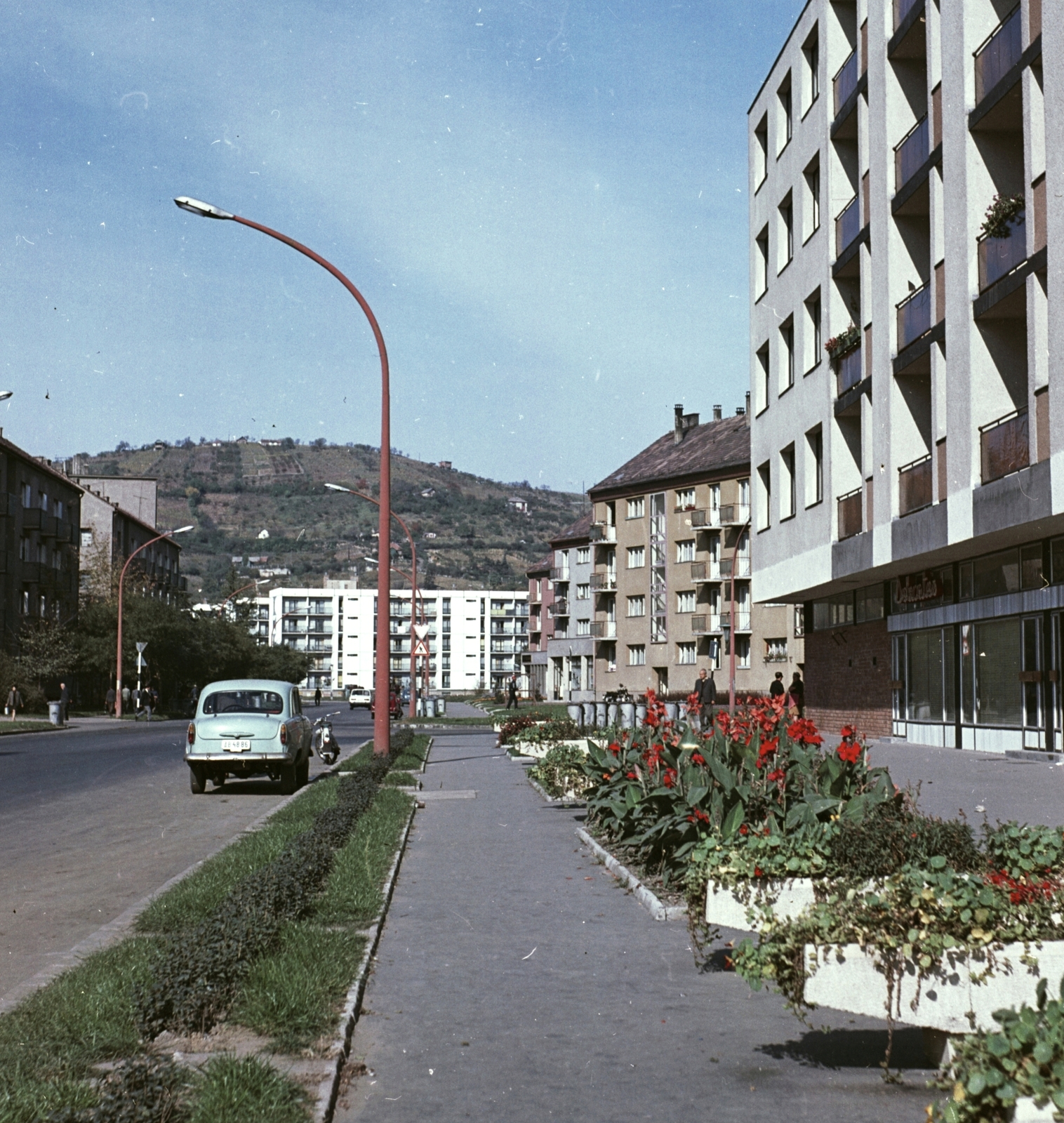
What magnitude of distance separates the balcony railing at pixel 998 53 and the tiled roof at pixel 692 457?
54764 millimetres

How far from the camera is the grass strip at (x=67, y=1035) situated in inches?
171

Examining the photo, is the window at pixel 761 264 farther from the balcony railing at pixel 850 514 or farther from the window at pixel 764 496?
the balcony railing at pixel 850 514

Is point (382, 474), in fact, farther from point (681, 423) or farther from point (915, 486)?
point (681, 423)

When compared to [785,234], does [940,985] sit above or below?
below

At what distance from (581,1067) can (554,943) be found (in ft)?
8.68

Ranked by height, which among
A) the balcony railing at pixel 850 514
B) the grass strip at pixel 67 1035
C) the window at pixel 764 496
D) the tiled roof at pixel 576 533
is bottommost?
the grass strip at pixel 67 1035

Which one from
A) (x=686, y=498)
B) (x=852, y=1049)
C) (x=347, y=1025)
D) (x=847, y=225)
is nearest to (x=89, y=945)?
(x=347, y=1025)

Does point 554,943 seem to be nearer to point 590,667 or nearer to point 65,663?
point 65,663

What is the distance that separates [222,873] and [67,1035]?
4614 mm

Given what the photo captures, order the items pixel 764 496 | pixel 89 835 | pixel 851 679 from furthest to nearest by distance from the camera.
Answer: pixel 764 496 < pixel 851 679 < pixel 89 835

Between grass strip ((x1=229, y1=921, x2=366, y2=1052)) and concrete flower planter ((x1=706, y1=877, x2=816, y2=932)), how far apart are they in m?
1.68

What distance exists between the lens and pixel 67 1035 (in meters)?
5.25

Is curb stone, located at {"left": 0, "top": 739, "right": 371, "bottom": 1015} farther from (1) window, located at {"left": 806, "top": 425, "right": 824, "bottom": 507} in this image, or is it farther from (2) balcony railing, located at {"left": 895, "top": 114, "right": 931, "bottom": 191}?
(1) window, located at {"left": 806, "top": 425, "right": 824, "bottom": 507}

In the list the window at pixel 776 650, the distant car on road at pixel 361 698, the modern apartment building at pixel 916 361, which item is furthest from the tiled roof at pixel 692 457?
the modern apartment building at pixel 916 361
